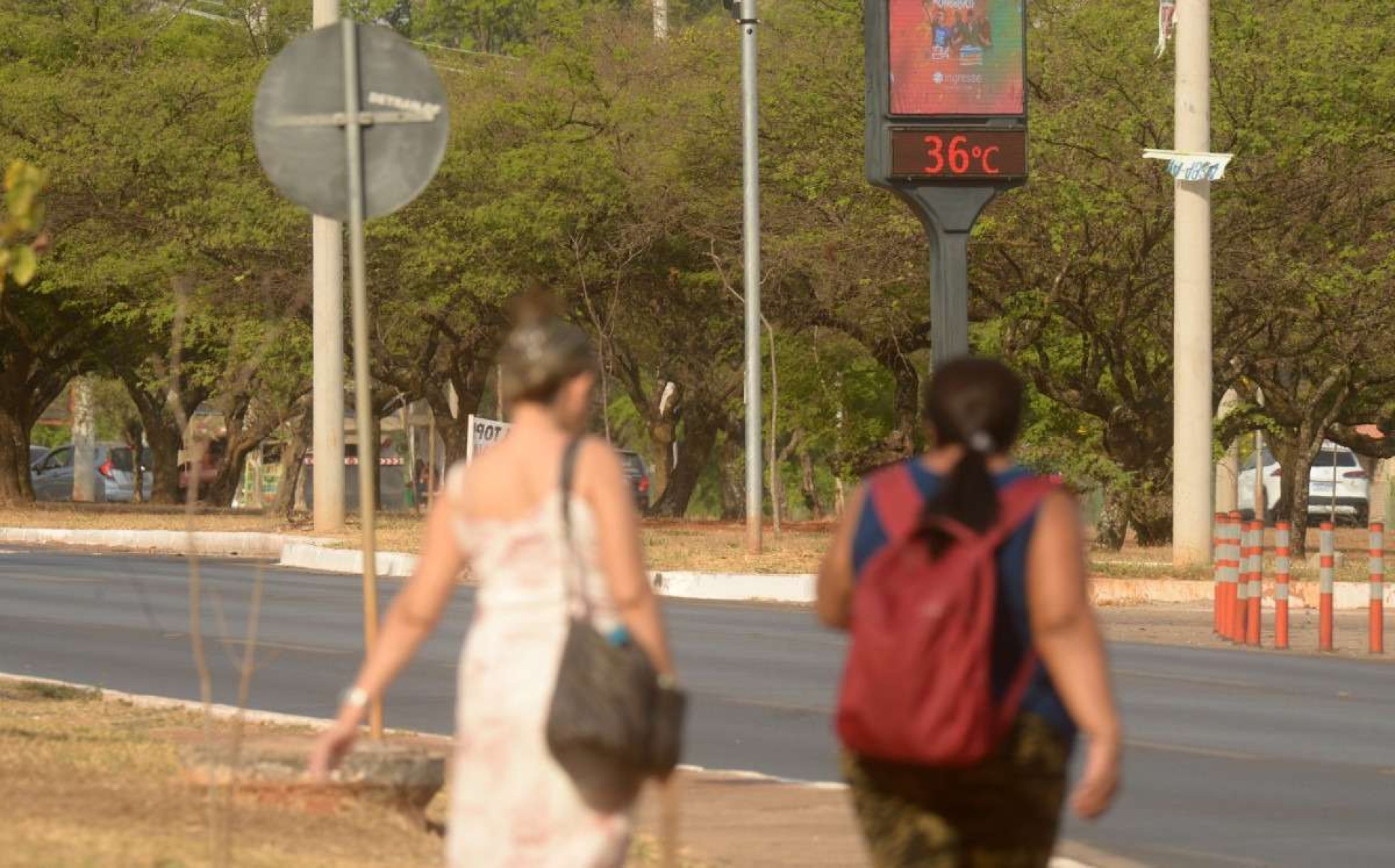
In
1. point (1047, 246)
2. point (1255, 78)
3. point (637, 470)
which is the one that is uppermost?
point (1255, 78)

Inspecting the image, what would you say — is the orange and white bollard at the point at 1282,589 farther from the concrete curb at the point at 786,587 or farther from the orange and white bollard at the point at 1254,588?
the concrete curb at the point at 786,587

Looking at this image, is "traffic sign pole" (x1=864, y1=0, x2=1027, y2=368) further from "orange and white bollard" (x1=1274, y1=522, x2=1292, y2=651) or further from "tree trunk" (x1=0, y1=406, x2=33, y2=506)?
"tree trunk" (x1=0, y1=406, x2=33, y2=506)

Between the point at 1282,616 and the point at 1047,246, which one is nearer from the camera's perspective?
the point at 1282,616

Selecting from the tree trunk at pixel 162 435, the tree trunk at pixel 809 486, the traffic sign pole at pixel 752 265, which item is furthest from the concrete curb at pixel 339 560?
the tree trunk at pixel 809 486

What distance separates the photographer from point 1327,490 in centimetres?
5638

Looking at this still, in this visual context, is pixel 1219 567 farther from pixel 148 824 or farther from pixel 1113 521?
pixel 148 824

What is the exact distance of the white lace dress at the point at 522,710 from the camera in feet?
15.5

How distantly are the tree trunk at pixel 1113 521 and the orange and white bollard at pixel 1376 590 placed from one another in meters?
12.1

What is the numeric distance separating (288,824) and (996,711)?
3.52 metres

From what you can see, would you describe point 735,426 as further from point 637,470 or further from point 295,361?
point 295,361

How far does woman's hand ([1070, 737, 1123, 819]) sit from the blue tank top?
0.09 metres

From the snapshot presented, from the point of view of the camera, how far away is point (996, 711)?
4.64m

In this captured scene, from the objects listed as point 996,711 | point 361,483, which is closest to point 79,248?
point 361,483

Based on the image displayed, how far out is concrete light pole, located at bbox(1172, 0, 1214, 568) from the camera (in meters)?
24.4
